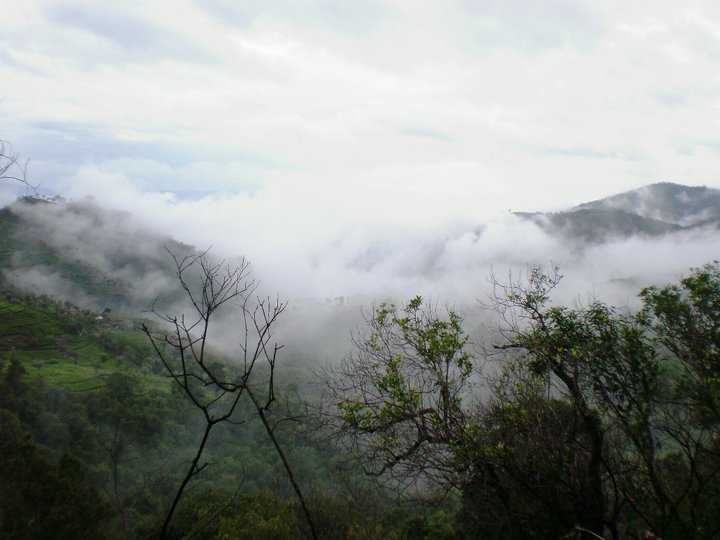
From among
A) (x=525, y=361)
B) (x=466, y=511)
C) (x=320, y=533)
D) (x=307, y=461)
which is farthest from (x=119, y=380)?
(x=525, y=361)

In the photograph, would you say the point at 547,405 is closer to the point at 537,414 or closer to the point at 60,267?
the point at 537,414

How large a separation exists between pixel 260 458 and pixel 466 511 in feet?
178

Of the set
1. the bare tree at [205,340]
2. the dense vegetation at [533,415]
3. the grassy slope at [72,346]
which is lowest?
the grassy slope at [72,346]

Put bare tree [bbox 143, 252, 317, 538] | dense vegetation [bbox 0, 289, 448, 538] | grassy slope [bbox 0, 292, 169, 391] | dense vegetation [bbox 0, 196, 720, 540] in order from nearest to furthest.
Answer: bare tree [bbox 143, 252, 317, 538]
dense vegetation [bbox 0, 196, 720, 540]
dense vegetation [bbox 0, 289, 448, 538]
grassy slope [bbox 0, 292, 169, 391]

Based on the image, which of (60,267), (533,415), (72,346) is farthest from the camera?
(60,267)

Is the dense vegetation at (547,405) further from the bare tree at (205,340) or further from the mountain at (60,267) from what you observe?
the mountain at (60,267)

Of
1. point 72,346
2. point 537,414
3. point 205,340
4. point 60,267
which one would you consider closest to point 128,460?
point 537,414

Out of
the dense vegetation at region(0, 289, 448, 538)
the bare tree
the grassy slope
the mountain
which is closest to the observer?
the bare tree

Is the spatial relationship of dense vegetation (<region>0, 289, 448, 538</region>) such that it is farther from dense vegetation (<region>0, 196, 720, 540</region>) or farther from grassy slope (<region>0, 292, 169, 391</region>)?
dense vegetation (<region>0, 196, 720, 540</region>)

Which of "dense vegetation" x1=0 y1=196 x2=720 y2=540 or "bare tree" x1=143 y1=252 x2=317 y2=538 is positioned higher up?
"bare tree" x1=143 y1=252 x2=317 y2=538

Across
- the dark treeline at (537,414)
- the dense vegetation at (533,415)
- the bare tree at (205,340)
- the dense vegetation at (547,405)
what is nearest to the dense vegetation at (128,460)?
the dense vegetation at (533,415)

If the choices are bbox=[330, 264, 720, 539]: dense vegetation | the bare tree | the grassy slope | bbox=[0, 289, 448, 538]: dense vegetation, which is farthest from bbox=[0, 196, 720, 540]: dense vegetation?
the grassy slope

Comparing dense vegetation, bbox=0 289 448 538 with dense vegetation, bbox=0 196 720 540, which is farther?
dense vegetation, bbox=0 289 448 538

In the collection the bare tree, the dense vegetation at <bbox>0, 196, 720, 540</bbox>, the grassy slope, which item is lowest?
the grassy slope
